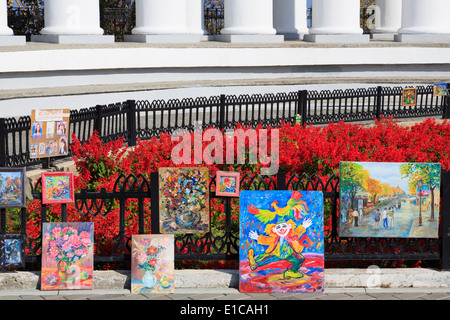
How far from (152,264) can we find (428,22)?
22111mm

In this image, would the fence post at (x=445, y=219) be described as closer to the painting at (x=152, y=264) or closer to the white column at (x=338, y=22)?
the painting at (x=152, y=264)

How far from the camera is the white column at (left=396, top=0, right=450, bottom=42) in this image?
1107 inches

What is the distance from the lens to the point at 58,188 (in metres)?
8.71

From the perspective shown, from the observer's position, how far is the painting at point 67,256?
27.8 ft

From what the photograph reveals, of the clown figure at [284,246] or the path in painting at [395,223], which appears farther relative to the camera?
the path in painting at [395,223]

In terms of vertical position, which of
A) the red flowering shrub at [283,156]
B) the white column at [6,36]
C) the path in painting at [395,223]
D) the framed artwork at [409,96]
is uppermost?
the white column at [6,36]

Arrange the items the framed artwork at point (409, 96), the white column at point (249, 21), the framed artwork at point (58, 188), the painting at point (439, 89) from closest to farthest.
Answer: the framed artwork at point (58, 188), the framed artwork at point (409, 96), the painting at point (439, 89), the white column at point (249, 21)

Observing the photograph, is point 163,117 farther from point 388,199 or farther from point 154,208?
point 388,199

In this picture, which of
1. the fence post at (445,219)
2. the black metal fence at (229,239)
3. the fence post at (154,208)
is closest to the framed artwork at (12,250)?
the black metal fence at (229,239)

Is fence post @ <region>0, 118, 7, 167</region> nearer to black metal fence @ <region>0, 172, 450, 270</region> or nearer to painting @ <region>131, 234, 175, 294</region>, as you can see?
black metal fence @ <region>0, 172, 450, 270</region>

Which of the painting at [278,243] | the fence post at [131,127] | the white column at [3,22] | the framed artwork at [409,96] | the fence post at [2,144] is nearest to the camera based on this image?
the painting at [278,243]

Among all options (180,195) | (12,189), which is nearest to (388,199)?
(180,195)

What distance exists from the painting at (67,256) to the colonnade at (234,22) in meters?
16.1

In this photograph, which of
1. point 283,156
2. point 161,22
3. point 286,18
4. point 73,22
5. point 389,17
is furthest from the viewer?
point 389,17
